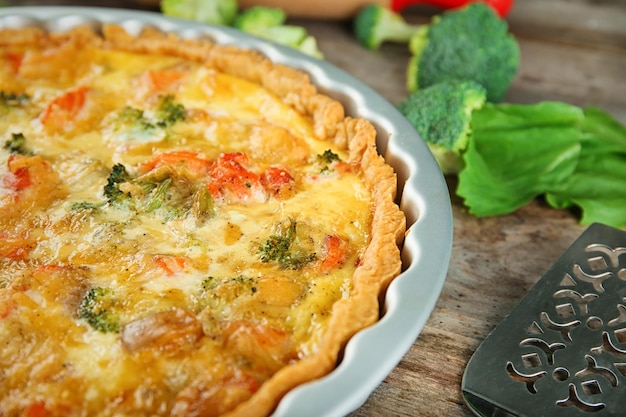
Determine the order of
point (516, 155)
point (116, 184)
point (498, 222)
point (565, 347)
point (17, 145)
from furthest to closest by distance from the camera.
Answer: point (516, 155)
point (498, 222)
point (17, 145)
point (116, 184)
point (565, 347)

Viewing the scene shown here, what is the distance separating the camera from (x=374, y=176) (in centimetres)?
263

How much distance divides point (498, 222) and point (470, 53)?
41.2 inches

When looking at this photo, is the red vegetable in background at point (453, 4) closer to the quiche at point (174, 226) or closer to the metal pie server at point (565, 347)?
the quiche at point (174, 226)

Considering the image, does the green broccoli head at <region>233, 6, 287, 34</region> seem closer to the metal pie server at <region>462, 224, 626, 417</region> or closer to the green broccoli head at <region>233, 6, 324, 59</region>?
the green broccoli head at <region>233, 6, 324, 59</region>

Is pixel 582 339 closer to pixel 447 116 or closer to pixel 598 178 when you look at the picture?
Result: pixel 598 178

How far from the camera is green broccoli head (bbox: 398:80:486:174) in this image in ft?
10.3

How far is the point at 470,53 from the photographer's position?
3695 mm

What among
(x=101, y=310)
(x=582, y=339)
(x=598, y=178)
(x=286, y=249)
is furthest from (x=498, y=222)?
(x=101, y=310)

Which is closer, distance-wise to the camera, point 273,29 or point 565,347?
point 565,347

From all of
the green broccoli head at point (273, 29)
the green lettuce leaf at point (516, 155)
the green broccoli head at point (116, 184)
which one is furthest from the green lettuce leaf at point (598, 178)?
the green broccoli head at point (116, 184)

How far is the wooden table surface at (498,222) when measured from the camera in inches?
92.8

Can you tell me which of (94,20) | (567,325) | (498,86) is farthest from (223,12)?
(567,325)

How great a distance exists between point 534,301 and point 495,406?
1.64 feet

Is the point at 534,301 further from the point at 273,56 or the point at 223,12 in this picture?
the point at 223,12
